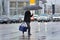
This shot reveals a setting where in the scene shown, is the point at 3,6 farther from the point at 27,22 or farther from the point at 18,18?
the point at 27,22

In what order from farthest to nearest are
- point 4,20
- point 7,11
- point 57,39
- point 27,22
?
point 7,11, point 4,20, point 27,22, point 57,39

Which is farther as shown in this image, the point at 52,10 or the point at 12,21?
the point at 52,10

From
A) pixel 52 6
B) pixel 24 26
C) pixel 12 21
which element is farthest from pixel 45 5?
pixel 24 26

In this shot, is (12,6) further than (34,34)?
Yes

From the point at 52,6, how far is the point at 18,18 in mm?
23434

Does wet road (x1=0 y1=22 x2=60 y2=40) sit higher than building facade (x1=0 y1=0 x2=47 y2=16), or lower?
higher

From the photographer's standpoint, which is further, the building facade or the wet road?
the building facade

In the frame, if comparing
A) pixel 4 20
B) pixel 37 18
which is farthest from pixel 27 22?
pixel 37 18

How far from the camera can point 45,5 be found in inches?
2889

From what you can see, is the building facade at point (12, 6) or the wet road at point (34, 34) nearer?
the wet road at point (34, 34)

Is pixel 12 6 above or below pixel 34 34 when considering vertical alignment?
below

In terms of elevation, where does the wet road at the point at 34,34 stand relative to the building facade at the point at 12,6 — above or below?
above

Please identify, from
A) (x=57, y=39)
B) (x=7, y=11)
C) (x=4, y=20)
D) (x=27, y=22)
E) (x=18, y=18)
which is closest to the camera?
(x=57, y=39)

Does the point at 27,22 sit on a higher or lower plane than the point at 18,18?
higher
